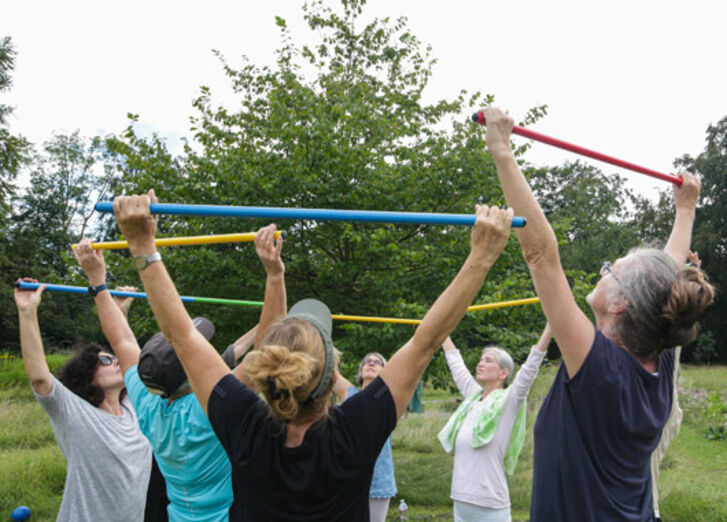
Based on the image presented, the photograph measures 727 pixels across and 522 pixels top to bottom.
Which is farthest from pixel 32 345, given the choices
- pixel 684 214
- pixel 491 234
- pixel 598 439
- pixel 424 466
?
pixel 424 466

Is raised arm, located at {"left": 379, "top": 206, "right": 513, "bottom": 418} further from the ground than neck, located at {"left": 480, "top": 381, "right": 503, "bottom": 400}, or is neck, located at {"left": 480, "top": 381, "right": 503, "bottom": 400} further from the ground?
raised arm, located at {"left": 379, "top": 206, "right": 513, "bottom": 418}

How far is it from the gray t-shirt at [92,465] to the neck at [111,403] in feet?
0.64

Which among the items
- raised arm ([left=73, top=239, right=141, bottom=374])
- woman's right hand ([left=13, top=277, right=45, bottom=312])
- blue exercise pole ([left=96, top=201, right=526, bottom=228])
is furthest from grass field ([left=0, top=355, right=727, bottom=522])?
blue exercise pole ([left=96, top=201, right=526, bottom=228])

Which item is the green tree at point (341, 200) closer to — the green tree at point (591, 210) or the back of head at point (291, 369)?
the back of head at point (291, 369)

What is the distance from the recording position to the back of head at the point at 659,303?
186 centimetres

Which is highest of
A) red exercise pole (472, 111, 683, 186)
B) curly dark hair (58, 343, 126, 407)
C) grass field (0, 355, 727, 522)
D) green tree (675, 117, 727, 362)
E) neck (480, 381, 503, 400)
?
green tree (675, 117, 727, 362)

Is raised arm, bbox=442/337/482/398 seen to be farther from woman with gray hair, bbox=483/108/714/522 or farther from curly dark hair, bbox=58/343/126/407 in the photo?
woman with gray hair, bbox=483/108/714/522

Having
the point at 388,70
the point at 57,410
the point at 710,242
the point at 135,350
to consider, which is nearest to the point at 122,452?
the point at 57,410

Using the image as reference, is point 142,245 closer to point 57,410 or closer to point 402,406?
point 402,406

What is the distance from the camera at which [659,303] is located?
1.91 m

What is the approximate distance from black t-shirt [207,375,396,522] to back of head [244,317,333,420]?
71 mm

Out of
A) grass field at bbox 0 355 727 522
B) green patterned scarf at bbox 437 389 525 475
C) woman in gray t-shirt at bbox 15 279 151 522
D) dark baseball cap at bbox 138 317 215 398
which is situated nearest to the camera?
dark baseball cap at bbox 138 317 215 398

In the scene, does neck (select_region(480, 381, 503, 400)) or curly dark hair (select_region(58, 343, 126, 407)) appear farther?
neck (select_region(480, 381, 503, 400))

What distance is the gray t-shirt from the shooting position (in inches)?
118
